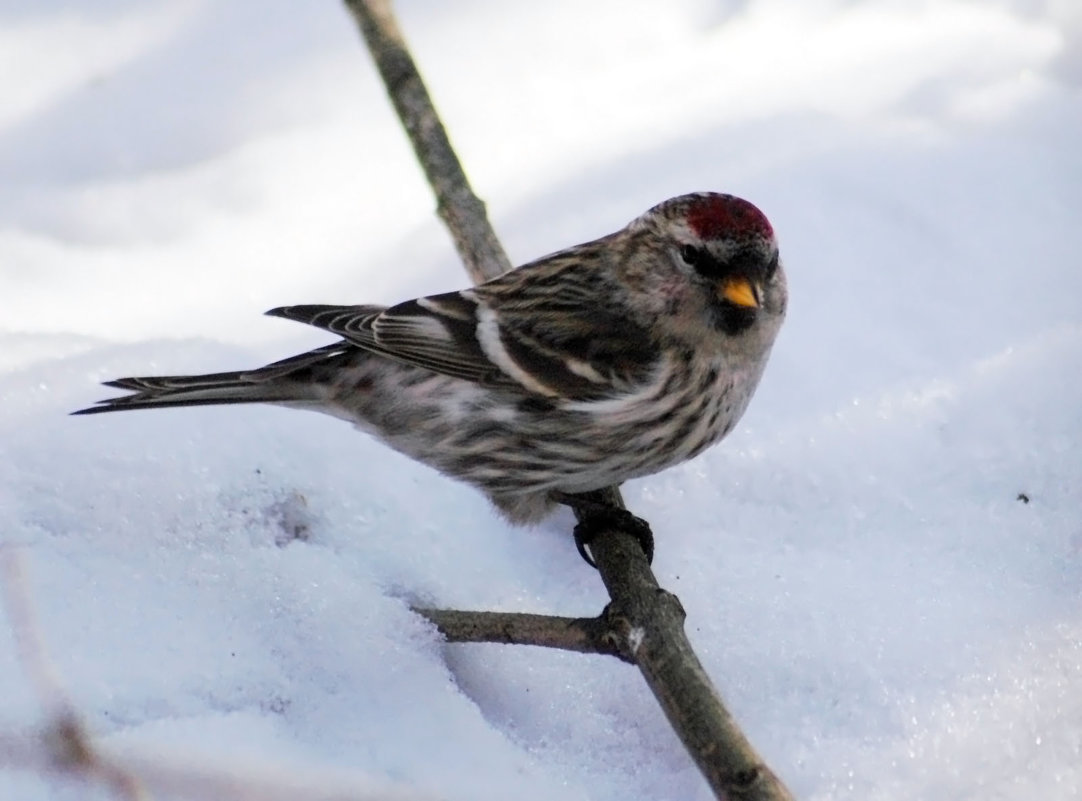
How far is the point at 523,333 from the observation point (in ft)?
6.98

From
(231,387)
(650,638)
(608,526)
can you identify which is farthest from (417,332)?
(650,638)

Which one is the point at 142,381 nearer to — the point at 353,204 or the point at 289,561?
the point at 289,561

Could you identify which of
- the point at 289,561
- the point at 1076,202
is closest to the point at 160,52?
the point at 289,561

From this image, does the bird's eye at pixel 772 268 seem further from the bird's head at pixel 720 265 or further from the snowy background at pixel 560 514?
the snowy background at pixel 560 514

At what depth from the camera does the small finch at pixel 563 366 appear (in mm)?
2043

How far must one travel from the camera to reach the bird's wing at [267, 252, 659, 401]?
82.1 inches

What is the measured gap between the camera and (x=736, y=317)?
2068 mm

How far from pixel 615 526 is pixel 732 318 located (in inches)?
13.7

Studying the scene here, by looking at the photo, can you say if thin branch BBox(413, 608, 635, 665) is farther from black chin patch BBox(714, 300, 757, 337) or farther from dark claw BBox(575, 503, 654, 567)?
black chin patch BBox(714, 300, 757, 337)

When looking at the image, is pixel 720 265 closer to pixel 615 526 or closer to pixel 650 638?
pixel 615 526

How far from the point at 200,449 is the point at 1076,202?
68.6 inches

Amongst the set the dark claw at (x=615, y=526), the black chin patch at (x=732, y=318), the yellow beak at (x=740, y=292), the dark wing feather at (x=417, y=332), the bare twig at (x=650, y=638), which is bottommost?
the bare twig at (x=650, y=638)

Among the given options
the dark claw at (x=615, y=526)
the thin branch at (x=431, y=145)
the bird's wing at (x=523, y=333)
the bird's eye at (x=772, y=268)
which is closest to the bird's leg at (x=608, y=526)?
the dark claw at (x=615, y=526)

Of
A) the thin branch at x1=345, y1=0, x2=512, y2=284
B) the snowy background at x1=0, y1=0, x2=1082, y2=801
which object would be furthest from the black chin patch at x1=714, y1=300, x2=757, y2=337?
the thin branch at x1=345, y1=0, x2=512, y2=284
